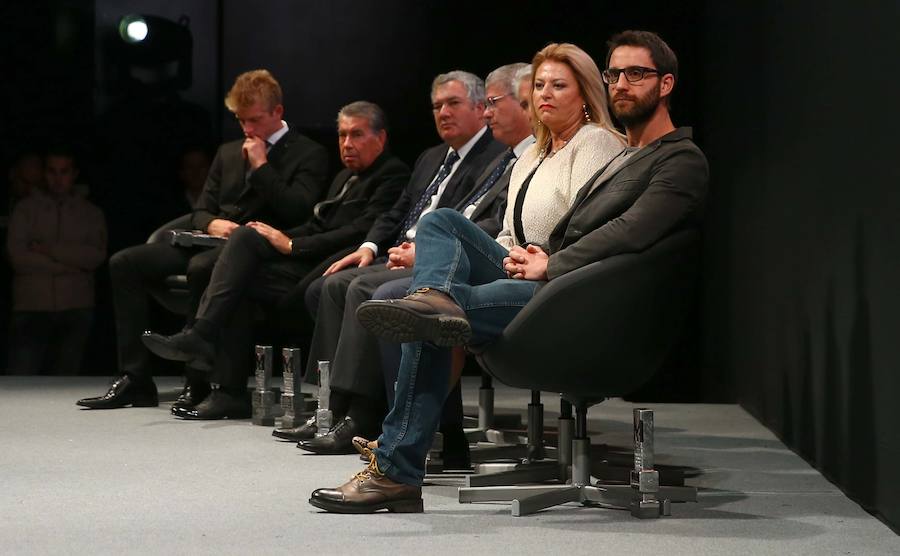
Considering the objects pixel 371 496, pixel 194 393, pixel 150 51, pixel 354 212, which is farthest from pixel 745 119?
pixel 150 51

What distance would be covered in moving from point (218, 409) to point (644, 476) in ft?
8.02

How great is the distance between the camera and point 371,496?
3.46 metres

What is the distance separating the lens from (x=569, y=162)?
392 centimetres

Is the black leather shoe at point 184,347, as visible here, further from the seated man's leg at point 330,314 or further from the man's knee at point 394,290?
the man's knee at point 394,290

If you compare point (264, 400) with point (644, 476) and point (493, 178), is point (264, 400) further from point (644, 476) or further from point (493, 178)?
point (644, 476)

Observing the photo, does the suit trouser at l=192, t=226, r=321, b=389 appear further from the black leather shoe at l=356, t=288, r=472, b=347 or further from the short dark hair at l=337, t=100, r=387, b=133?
the black leather shoe at l=356, t=288, r=472, b=347

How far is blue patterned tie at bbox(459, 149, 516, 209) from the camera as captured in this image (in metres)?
4.81

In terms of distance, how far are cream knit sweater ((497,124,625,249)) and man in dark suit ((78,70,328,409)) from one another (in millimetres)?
1901

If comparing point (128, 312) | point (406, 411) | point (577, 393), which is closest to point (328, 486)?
point (406, 411)

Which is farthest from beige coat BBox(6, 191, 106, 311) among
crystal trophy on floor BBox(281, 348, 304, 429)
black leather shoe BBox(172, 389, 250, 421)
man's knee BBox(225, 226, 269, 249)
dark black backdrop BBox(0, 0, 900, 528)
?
crystal trophy on floor BBox(281, 348, 304, 429)

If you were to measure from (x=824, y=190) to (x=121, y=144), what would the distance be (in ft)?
14.1

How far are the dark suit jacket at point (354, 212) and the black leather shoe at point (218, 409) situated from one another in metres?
0.62

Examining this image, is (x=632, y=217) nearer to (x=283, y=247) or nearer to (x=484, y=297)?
(x=484, y=297)

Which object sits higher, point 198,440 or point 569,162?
point 569,162
